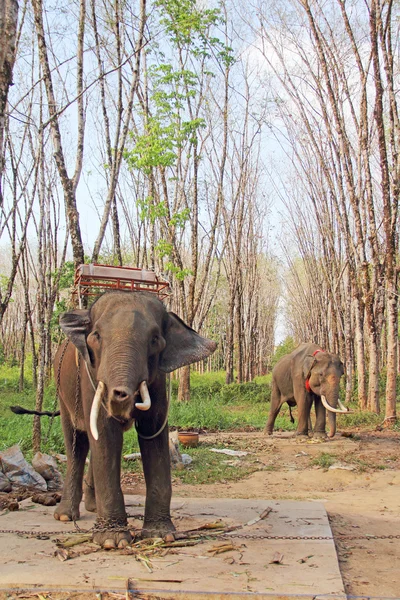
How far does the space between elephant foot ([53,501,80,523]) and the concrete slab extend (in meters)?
→ 0.11

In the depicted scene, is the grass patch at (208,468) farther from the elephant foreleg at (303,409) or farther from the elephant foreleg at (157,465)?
the elephant foreleg at (157,465)

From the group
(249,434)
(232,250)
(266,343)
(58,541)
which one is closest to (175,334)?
(58,541)

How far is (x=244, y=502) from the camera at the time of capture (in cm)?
567

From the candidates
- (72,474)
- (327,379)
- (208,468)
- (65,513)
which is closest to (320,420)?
(327,379)

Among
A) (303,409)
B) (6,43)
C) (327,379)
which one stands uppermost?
(6,43)

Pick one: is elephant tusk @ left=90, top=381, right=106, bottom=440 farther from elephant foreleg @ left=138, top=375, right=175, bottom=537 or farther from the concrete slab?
the concrete slab

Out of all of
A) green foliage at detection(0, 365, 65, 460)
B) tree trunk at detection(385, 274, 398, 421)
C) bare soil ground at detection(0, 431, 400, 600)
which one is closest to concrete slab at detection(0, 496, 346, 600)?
bare soil ground at detection(0, 431, 400, 600)

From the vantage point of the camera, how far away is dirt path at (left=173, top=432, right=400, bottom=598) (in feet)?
14.2

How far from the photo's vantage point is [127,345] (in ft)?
13.1

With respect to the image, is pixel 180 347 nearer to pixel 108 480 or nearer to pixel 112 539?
pixel 108 480

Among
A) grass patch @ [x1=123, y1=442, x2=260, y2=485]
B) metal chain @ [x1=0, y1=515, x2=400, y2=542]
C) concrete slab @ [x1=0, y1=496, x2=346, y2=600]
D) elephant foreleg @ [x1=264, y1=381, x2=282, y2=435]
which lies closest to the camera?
concrete slab @ [x1=0, y1=496, x2=346, y2=600]

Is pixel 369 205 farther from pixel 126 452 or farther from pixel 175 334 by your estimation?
pixel 175 334

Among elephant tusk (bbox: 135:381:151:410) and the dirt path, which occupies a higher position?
elephant tusk (bbox: 135:381:151:410)

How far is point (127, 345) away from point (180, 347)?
74 centimetres
